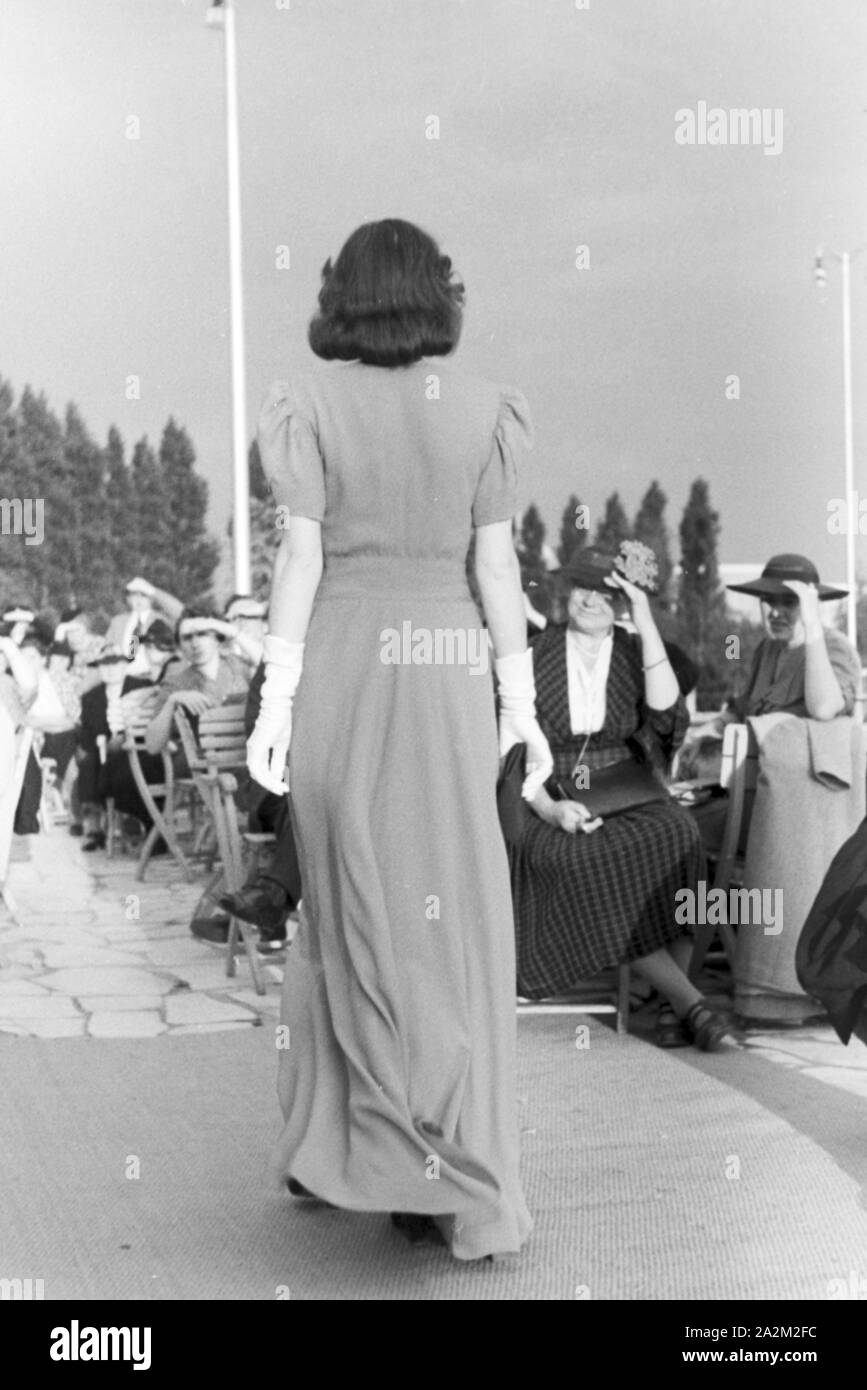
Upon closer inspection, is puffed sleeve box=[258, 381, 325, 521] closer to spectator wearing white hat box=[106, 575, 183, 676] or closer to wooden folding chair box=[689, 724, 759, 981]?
wooden folding chair box=[689, 724, 759, 981]

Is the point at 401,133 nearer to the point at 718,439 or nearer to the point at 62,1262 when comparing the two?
the point at 718,439

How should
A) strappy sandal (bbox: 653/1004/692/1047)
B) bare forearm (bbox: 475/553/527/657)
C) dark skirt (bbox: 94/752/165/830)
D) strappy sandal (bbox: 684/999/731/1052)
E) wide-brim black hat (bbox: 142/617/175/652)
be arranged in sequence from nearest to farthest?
1. bare forearm (bbox: 475/553/527/657)
2. strappy sandal (bbox: 684/999/731/1052)
3. strappy sandal (bbox: 653/1004/692/1047)
4. dark skirt (bbox: 94/752/165/830)
5. wide-brim black hat (bbox: 142/617/175/652)

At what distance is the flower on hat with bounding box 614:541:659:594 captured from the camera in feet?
20.1

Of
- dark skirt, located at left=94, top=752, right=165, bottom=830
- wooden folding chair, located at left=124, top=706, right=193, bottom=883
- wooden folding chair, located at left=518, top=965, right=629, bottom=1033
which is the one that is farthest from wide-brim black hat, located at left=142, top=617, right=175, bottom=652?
wooden folding chair, located at left=518, top=965, right=629, bottom=1033

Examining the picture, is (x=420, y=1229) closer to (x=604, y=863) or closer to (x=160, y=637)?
(x=604, y=863)

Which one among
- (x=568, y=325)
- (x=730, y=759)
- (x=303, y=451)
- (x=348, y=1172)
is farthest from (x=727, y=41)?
(x=348, y=1172)

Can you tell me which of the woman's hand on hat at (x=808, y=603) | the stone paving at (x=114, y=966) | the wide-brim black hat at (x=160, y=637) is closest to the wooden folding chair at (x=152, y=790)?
the stone paving at (x=114, y=966)

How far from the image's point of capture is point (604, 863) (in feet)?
19.6

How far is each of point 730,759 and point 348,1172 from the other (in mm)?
2908

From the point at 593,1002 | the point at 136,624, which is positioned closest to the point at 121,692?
the point at 136,624

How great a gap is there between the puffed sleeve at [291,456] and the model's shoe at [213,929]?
4.58 meters

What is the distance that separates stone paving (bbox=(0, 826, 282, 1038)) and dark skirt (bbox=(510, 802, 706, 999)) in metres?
1.09

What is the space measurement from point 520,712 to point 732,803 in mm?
2449

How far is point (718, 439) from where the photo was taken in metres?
14.8
